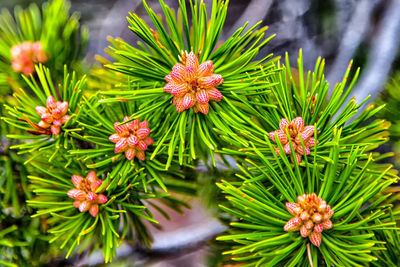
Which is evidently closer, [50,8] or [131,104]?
[131,104]

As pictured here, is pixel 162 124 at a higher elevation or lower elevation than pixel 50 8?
lower

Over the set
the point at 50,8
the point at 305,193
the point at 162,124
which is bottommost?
the point at 305,193

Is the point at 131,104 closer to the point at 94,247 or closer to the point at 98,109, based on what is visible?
the point at 98,109

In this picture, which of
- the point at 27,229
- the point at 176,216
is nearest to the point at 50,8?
the point at 27,229

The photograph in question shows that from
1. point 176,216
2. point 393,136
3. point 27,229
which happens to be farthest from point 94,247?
point 176,216

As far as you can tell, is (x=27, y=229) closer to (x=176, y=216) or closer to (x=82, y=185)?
(x=82, y=185)

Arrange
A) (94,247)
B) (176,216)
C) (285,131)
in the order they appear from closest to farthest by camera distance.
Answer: (285,131), (94,247), (176,216)

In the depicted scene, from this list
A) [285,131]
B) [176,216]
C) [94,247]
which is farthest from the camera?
[176,216]
